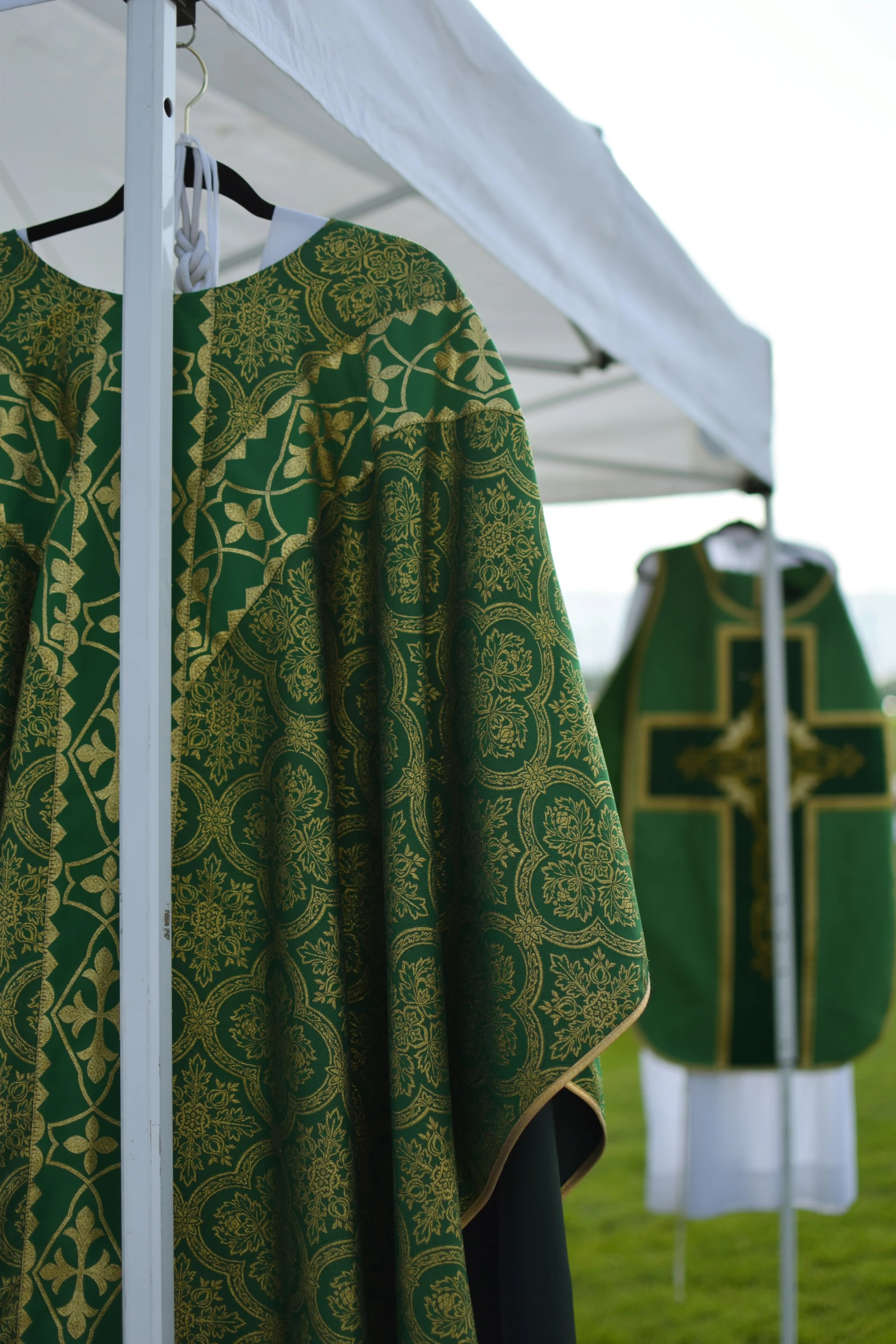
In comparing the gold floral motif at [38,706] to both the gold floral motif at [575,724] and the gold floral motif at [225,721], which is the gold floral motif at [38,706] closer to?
the gold floral motif at [225,721]

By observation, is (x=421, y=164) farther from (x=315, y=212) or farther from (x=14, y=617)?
(x=315, y=212)

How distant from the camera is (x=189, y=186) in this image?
2.55 ft

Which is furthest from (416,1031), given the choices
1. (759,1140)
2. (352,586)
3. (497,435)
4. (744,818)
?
(759,1140)

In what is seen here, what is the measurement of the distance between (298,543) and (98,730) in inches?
7.2

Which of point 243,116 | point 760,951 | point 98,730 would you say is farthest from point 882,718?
point 98,730

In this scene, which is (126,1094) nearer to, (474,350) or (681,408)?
(474,350)

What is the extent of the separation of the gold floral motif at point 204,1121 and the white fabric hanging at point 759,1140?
173 centimetres

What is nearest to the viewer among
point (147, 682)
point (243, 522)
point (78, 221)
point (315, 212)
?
point (147, 682)

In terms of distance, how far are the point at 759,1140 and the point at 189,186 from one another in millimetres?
2191

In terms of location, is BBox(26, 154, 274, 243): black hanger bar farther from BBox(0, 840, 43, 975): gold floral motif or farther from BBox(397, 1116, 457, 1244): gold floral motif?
BBox(397, 1116, 457, 1244): gold floral motif

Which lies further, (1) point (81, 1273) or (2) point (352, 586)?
(2) point (352, 586)

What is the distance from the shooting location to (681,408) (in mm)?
1404

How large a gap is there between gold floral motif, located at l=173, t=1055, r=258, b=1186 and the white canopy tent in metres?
0.08

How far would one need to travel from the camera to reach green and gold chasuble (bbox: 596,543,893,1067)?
2172mm
